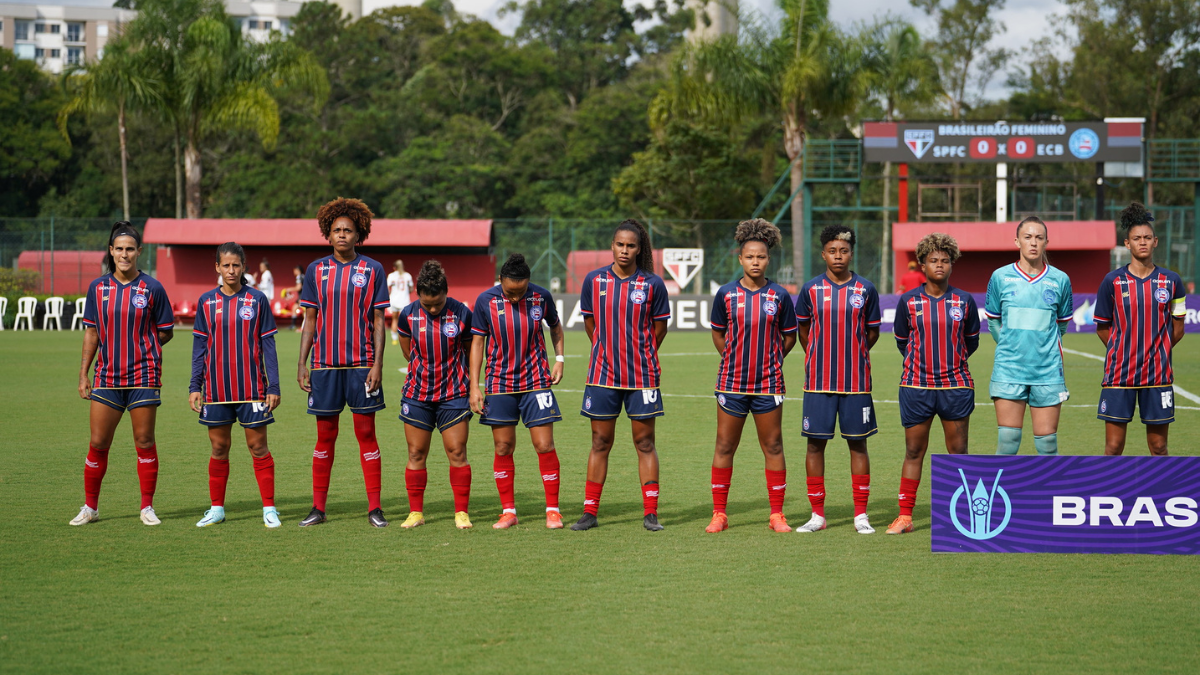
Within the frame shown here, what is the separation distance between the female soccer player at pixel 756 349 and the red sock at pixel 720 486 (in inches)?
0.6

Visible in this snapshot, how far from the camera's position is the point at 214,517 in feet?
23.7

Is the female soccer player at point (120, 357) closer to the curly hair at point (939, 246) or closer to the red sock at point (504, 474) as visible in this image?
the red sock at point (504, 474)

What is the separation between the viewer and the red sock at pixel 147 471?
7.21 metres

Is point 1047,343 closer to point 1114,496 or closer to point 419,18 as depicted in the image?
point 1114,496

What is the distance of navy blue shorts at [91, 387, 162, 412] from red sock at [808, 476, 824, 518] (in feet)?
13.7

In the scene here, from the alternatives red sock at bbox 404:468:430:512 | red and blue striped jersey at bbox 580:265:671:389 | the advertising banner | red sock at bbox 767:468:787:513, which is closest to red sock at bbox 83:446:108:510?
red sock at bbox 404:468:430:512

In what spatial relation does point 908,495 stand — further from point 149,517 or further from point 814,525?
point 149,517

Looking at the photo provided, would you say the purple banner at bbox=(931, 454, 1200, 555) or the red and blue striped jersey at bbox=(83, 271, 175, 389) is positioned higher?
the red and blue striped jersey at bbox=(83, 271, 175, 389)

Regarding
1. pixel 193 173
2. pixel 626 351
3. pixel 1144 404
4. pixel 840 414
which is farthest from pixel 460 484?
pixel 193 173

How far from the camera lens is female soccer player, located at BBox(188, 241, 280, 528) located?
279 inches

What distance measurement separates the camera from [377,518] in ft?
23.7

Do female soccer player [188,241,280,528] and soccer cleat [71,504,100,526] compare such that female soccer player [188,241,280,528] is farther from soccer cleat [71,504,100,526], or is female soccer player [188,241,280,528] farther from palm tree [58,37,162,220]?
palm tree [58,37,162,220]

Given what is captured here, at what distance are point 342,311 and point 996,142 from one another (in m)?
28.8

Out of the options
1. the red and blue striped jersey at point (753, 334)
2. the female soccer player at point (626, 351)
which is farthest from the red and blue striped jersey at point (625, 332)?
the red and blue striped jersey at point (753, 334)
